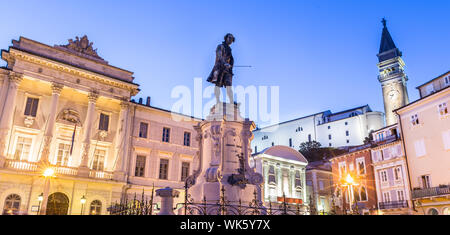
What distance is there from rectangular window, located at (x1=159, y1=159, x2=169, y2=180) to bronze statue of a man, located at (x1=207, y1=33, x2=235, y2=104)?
70.0 feet

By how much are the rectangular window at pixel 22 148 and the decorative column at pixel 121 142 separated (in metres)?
7.06

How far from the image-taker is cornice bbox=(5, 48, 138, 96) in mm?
26484

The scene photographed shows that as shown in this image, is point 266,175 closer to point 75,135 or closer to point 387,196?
point 387,196

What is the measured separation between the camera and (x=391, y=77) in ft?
266

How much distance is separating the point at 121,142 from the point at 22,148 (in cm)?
787

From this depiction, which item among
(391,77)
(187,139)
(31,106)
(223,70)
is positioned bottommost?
(223,70)

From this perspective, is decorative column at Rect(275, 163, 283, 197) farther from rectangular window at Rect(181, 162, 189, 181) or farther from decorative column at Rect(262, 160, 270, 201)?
rectangular window at Rect(181, 162, 189, 181)

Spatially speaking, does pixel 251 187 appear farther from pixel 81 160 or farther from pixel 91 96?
pixel 91 96

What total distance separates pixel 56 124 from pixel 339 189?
1289 inches

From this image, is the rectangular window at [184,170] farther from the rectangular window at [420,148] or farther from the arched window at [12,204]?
the rectangular window at [420,148]

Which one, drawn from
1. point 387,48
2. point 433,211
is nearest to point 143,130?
point 433,211

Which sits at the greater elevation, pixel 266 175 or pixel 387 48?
pixel 387 48

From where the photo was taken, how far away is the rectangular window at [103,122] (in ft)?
102

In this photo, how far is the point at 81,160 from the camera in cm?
2750
